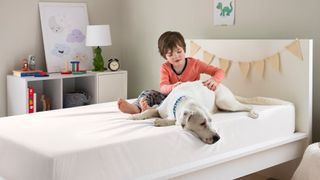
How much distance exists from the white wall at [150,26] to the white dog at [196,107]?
0.64 m

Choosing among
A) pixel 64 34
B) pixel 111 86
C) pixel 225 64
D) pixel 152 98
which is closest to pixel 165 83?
pixel 152 98

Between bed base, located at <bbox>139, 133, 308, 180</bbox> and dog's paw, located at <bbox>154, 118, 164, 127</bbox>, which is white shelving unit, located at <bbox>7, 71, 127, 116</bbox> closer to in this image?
dog's paw, located at <bbox>154, 118, 164, 127</bbox>

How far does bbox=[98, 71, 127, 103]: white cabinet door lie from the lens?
4.39 meters

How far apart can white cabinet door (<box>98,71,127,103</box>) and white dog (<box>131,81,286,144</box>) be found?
5.21 ft

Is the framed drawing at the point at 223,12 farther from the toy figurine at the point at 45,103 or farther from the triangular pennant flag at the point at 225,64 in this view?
the toy figurine at the point at 45,103

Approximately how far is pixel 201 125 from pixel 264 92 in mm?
1088

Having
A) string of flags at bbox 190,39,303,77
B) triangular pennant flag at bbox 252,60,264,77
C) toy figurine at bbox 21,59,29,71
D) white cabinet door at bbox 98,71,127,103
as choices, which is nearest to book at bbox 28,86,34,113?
toy figurine at bbox 21,59,29,71

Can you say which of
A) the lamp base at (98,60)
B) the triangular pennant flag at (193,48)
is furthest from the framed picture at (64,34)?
the triangular pennant flag at (193,48)

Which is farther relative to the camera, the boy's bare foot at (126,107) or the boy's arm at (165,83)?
the boy's arm at (165,83)

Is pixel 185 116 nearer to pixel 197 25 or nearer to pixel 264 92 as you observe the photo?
pixel 264 92

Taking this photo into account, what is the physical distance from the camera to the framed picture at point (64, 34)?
4.34 meters

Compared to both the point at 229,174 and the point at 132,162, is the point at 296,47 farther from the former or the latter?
the point at 132,162

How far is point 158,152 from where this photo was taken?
2.31 metres

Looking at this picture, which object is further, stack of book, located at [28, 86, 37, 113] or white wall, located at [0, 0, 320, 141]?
stack of book, located at [28, 86, 37, 113]
